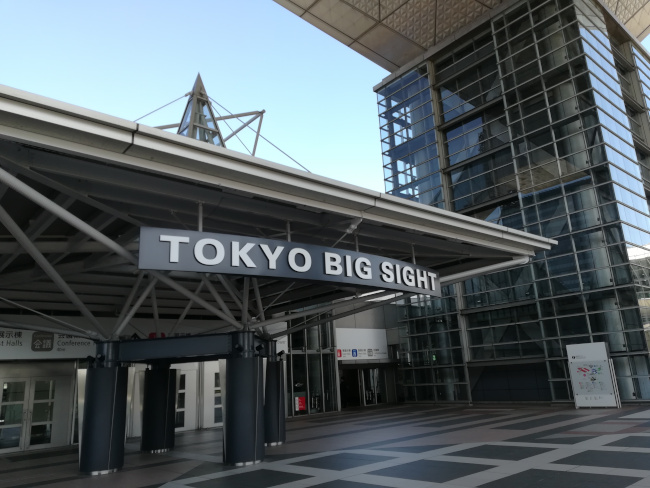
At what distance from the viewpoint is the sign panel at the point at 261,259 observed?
9.35 m

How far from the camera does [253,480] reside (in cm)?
1001

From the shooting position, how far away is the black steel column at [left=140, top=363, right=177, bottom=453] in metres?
15.7

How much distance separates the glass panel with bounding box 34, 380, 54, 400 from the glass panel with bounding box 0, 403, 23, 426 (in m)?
0.68

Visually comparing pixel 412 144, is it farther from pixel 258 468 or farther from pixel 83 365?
pixel 258 468

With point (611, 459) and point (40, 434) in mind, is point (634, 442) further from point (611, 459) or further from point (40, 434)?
point (40, 434)

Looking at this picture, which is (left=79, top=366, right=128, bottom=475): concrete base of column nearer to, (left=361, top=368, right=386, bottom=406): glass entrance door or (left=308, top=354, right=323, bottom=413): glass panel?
(left=308, top=354, right=323, bottom=413): glass panel

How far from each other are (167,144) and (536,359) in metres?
24.9

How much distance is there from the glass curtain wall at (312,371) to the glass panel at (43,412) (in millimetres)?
12099

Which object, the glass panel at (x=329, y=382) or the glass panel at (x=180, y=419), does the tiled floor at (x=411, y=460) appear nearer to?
the glass panel at (x=180, y=419)

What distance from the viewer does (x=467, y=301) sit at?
32.2 metres

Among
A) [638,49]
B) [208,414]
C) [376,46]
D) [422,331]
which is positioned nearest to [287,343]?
[208,414]

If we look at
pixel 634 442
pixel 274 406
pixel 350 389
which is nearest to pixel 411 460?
pixel 634 442

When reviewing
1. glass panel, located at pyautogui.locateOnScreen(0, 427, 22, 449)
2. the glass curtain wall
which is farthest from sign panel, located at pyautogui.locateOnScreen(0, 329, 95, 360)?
the glass curtain wall

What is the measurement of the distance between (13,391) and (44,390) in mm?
1111
